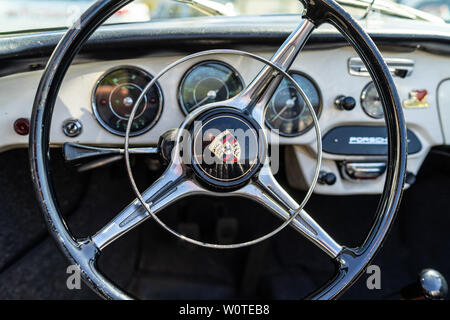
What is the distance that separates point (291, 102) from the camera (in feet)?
5.17

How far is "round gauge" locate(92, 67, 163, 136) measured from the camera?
1445mm

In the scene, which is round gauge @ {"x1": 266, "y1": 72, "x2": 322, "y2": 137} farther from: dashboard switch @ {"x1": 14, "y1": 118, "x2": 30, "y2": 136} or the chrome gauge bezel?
dashboard switch @ {"x1": 14, "y1": 118, "x2": 30, "y2": 136}

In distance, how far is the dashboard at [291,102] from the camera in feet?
4.65

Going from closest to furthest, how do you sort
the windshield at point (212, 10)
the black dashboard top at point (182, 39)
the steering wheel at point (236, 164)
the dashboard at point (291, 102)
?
the steering wheel at point (236, 164), the black dashboard top at point (182, 39), the dashboard at point (291, 102), the windshield at point (212, 10)

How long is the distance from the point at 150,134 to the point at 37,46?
45 centimetres

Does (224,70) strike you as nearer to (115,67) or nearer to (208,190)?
(115,67)

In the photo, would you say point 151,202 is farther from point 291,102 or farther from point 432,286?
point 432,286

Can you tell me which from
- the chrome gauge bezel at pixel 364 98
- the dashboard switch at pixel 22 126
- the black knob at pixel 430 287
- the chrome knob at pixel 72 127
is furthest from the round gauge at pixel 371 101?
the dashboard switch at pixel 22 126

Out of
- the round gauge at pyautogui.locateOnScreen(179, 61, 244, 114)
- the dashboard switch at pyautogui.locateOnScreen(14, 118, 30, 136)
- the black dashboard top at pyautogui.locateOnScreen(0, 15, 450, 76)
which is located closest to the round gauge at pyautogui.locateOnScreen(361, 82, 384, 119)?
the black dashboard top at pyautogui.locateOnScreen(0, 15, 450, 76)

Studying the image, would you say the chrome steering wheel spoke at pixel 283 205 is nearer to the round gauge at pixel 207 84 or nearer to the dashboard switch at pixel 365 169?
the round gauge at pixel 207 84

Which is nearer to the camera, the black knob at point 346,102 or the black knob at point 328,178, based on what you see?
the black knob at point 346,102

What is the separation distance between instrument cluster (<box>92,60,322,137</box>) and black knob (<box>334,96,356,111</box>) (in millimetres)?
72

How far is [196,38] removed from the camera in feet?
4.50

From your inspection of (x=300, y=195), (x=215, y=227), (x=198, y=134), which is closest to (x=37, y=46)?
(x=198, y=134)
